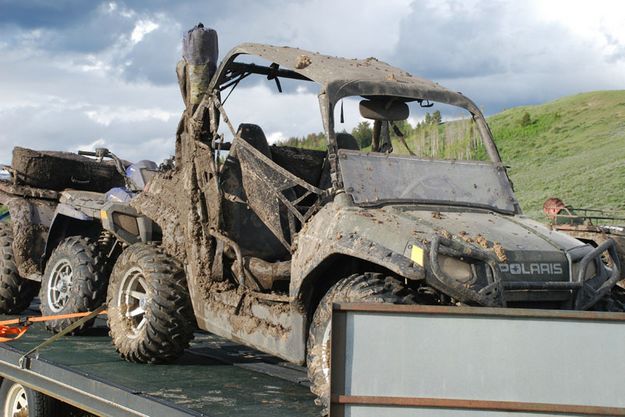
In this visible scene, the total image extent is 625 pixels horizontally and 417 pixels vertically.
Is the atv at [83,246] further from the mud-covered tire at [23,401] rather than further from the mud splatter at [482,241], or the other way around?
the mud splatter at [482,241]

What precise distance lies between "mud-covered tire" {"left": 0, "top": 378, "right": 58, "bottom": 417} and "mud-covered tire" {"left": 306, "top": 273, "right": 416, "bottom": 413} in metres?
2.18

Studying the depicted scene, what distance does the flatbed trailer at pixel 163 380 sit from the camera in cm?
573

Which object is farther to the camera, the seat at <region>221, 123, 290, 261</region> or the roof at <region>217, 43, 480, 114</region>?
the seat at <region>221, 123, 290, 261</region>

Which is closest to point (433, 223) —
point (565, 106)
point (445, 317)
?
point (445, 317)

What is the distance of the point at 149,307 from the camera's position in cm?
741

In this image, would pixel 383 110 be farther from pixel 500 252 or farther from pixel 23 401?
pixel 23 401

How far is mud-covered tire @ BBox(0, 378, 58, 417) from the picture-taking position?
6.99 meters

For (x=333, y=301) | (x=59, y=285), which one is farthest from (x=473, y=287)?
(x=59, y=285)

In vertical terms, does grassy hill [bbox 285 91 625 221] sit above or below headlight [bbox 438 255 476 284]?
above

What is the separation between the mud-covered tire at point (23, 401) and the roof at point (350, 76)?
9.61 feet

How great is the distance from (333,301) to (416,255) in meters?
0.58

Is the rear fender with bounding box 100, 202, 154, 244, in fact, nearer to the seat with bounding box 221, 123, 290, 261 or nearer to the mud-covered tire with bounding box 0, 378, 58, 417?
the seat with bounding box 221, 123, 290, 261

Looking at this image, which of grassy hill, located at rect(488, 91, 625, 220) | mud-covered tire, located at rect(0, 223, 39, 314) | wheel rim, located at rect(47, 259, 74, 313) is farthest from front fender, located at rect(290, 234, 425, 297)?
grassy hill, located at rect(488, 91, 625, 220)

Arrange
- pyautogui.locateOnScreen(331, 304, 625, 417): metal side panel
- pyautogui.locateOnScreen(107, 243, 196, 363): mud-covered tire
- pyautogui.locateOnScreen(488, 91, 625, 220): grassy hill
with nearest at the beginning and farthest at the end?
pyautogui.locateOnScreen(331, 304, 625, 417): metal side panel
pyautogui.locateOnScreen(107, 243, 196, 363): mud-covered tire
pyautogui.locateOnScreen(488, 91, 625, 220): grassy hill
